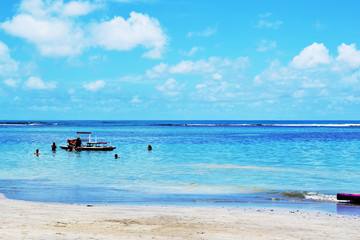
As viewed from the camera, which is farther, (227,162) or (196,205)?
(227,162)

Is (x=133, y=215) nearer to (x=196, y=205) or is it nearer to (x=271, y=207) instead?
(x=196, y=205)

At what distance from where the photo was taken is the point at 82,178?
30.9m

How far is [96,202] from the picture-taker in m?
20.0

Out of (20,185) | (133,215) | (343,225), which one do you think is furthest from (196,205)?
(20,185)

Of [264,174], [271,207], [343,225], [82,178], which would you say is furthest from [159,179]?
[343,225]

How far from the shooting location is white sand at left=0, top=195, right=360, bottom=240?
1308 cm

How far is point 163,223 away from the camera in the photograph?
583 inches

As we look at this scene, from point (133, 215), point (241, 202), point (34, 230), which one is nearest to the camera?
point (34, 230)

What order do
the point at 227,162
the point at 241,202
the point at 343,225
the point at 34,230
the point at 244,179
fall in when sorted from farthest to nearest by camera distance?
the point at 227,162
the point at 244,179
the point at 241,202
the point at 343,225
the point at 34,230

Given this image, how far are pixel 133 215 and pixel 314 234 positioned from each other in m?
7.07

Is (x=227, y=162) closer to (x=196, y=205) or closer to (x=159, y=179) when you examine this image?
(x=159, y=179)

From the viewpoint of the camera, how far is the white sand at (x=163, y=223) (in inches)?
515

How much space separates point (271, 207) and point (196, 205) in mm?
3645

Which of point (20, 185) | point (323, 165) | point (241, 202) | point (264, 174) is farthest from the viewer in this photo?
point (323, 165)
